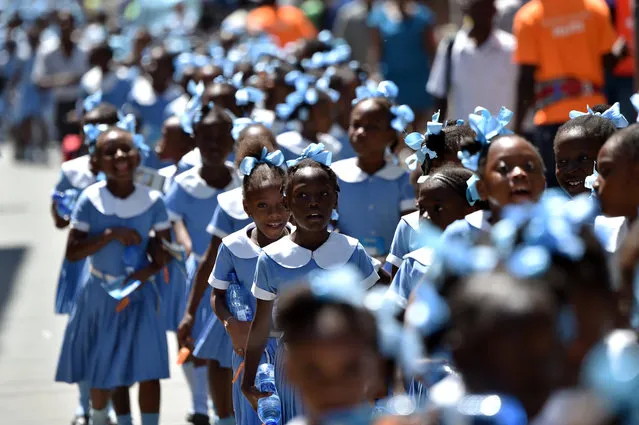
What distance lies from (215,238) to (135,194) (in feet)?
2.19

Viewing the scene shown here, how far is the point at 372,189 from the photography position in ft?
22.1

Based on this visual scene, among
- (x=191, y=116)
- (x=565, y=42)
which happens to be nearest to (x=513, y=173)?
(x=191, y=116)

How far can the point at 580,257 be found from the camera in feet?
10.8

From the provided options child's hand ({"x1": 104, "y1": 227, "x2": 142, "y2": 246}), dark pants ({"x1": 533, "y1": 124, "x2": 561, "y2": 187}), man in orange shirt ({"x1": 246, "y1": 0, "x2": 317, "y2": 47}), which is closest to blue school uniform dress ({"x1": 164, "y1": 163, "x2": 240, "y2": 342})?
child's hand ({"x1": 104, "y1": 227, "x2": 142, "y2": 246})

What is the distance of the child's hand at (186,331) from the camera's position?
253 inches

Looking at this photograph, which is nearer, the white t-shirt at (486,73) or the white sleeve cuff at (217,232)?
the white sleeve cuff at (217,232)

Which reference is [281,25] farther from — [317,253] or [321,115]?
[317,253]

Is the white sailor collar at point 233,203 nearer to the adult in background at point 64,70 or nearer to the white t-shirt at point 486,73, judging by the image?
the white t-shirt at point 486,73

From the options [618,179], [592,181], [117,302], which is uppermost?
[618,179]

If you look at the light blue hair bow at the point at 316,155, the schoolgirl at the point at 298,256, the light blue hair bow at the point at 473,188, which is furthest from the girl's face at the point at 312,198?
the light blue hair bow at the point at 473,188

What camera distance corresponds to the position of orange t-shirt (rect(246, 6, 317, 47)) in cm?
1494

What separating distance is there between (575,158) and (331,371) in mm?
2624

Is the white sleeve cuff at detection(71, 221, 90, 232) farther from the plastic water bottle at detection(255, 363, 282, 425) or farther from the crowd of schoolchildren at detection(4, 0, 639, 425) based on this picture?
the plastic water bottle at detection(255, 363, 282, 425)

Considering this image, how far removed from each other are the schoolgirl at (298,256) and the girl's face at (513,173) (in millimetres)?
916
